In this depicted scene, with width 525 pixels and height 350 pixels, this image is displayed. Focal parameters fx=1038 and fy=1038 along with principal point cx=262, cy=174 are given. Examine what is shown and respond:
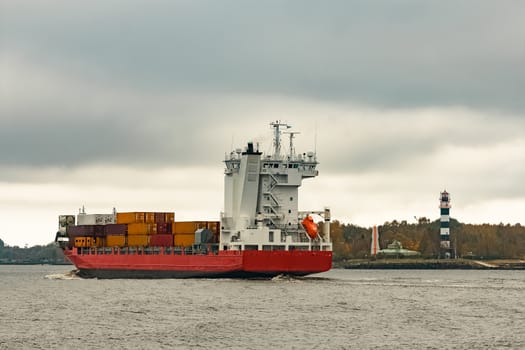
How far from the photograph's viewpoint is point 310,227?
3361 inches

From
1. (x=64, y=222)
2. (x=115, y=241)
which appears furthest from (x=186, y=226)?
(x=64, y=222)

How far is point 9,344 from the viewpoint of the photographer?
46.4 metres

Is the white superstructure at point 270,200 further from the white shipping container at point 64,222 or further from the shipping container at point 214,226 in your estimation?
the white shipping container at point 64,222

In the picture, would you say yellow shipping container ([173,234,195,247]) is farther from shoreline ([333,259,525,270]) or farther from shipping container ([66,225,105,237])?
shoreline ([333,259,525,270])

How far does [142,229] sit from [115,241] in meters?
4.96

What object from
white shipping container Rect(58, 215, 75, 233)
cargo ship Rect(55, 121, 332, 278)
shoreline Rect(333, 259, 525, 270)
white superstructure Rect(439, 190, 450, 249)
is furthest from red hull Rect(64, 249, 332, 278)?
white superstructure Rect(439, 190, 450, 249)

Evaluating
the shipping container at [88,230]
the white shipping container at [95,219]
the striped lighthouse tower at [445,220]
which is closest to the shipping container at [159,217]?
the shipping container at [88,230]

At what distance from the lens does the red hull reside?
82.4m

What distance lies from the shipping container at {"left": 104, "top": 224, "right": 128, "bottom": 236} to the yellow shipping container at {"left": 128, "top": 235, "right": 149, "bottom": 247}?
132 centimetres

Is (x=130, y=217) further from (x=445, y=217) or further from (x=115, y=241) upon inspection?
(x=445, y=217)

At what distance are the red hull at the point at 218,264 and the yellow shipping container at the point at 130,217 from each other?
3386 millimetres

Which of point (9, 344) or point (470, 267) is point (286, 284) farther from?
point (470, 267)

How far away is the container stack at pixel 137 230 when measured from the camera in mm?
91688

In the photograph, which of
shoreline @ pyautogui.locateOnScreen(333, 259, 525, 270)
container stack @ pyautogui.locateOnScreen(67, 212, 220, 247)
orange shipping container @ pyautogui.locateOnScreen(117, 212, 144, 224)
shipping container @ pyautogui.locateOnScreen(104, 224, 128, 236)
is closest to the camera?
container stack @ pyautogui.locateOnScreen(67, 212, 220, 247)
